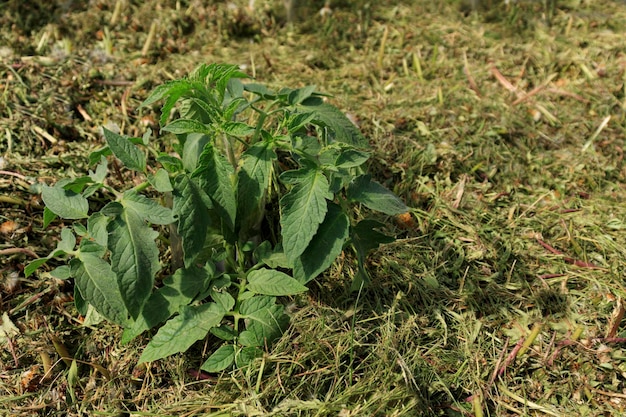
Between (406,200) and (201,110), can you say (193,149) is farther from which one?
(406,200)

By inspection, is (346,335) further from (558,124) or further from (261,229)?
(558,124)

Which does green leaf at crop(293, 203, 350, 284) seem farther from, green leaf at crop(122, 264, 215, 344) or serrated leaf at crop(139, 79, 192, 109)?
serrated leaf at crop(139, 79, 192, 109)

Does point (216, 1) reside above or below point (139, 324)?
above

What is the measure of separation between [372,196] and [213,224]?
0.56 m

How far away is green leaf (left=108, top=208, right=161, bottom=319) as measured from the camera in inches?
65.2

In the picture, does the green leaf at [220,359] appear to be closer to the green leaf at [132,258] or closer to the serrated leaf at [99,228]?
the green leaf at [132,258]

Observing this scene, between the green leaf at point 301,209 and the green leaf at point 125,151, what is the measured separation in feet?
1.58

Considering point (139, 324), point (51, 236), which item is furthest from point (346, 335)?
point (51, 236)

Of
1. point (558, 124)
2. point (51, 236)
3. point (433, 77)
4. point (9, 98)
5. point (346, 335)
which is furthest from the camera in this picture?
point (433, 77)

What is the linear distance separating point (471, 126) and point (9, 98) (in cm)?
211

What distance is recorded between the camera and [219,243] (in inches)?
78.4

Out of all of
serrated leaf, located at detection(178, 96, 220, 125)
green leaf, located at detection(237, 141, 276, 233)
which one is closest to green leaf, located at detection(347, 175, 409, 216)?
green leaf, located at detection(237, 141, 276, 233)

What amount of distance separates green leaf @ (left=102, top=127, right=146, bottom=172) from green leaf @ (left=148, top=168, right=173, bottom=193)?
0.10 metres

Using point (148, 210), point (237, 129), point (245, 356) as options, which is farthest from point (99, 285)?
point (237, 129)
